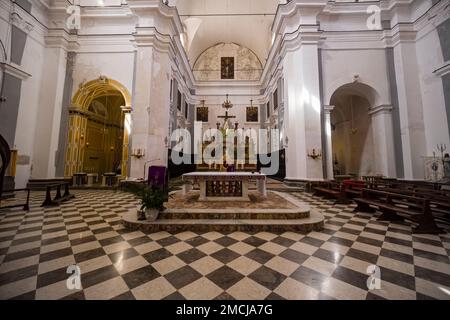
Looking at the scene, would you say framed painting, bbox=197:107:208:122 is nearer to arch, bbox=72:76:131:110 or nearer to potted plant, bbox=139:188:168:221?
arch, bbox=72:76:131:110

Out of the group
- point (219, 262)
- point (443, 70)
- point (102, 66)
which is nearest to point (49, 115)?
point (102, 66)

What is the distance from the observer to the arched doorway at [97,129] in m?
8.06

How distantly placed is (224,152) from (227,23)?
11.4 metres

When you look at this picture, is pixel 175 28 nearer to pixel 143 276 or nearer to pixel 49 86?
pixel 49 86

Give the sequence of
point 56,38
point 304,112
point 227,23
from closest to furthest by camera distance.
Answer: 1. point 304,112
2. point 56,38
3. point 227,23

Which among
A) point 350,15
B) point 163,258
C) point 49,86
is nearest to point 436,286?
point 163,258

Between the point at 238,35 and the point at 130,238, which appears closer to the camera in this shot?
the point at 130,238

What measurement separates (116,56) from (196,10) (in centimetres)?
692

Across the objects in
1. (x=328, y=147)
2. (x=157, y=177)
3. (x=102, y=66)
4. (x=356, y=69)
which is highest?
(x=102, y=66)

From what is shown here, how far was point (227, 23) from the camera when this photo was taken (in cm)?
1298

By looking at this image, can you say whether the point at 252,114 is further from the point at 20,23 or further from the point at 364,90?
the point at 20,23

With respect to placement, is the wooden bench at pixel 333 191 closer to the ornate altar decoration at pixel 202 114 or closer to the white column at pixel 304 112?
the white column at pixel 304 112

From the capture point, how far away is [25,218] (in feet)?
11.8

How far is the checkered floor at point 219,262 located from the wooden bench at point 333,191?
6.38 ft
